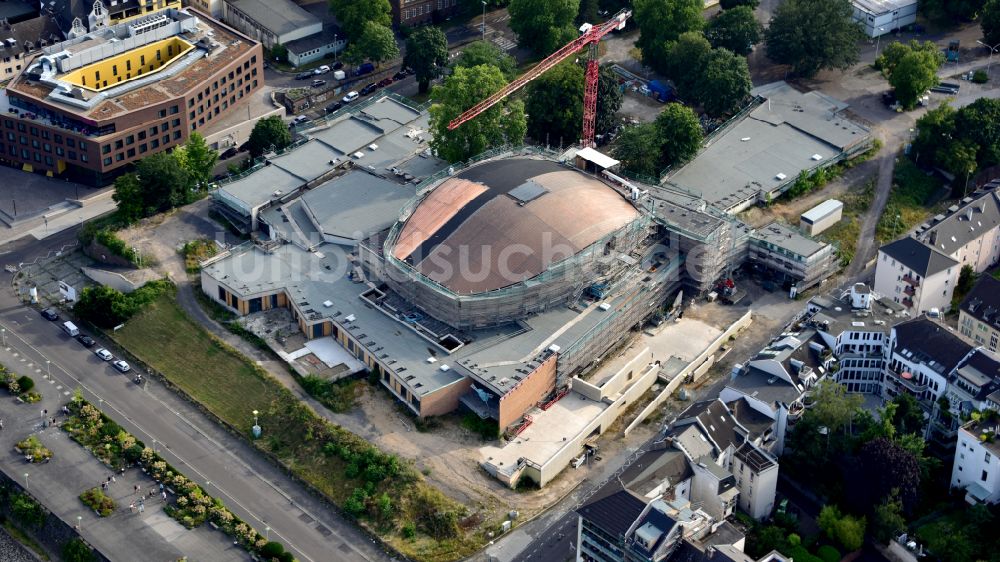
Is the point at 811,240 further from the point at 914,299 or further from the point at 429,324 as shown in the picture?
the point at 429,324

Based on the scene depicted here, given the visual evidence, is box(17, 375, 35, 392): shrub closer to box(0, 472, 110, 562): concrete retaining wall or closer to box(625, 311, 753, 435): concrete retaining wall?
box(0, 472, 110, 562): concrete retaining wall

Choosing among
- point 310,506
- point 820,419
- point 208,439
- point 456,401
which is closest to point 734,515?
point 820,419

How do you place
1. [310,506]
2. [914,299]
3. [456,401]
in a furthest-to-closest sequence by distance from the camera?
1. [914,299]
2. [456,401]
3. [310,506]

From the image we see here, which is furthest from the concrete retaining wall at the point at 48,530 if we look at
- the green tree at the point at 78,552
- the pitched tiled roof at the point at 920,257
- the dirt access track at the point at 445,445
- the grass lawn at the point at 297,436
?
the pitched tiled roof at the point at 920,257

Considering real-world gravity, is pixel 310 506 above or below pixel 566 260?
below

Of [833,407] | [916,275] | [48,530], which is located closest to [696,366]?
[833,407]

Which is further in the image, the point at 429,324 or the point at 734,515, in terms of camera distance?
the point at 429,324

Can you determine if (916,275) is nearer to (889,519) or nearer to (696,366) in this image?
(696,366)
